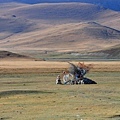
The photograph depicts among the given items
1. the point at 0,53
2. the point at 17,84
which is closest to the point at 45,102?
the point at 17,84

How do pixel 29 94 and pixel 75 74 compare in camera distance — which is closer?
pixel 29 94

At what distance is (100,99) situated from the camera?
106 feet

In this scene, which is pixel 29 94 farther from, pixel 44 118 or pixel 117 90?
pixel 44 118

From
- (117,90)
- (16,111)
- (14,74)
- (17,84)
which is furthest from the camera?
(14,74)

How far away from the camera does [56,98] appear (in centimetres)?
3322

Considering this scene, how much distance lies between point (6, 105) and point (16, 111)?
3106 mm

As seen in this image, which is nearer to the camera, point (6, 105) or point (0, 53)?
point (6, 105)

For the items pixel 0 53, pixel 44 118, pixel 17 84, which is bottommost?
pixel 0 53

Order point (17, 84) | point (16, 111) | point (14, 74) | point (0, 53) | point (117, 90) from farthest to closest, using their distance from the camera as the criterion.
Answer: point (0, 53)
point (14, 74)
point (17, 84)
point (117, 90)
point (16, 111)

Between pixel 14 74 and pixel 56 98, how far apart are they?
2654 cm

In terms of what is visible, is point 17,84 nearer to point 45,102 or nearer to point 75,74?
point 75,74

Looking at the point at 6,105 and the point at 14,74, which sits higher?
the point at 6,105

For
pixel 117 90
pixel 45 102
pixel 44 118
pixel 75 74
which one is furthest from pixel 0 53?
pixel 44 118

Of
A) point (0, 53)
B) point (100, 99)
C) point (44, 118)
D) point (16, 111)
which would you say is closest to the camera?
point (44, 118)
